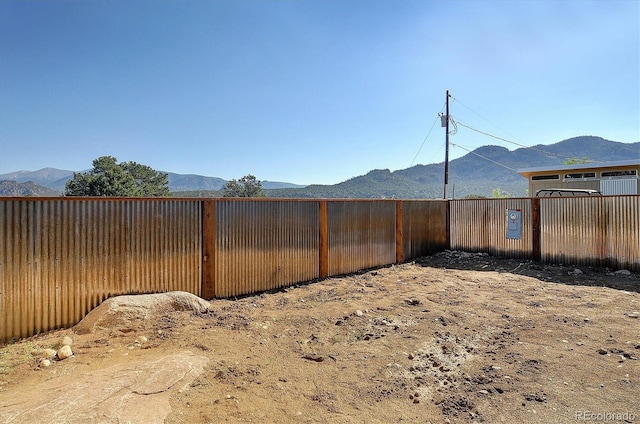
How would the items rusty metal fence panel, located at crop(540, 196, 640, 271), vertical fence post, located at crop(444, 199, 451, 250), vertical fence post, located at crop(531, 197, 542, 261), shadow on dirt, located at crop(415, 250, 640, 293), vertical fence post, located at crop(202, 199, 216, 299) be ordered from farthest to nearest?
vertical fence post, located at crop(444, 199, 451, 250), vertical fence post, located at crop(531, 197, 542, 261), rusty metal fence panel, located at crop(540, 196, 640, 271), shadow on dirt, located at crop(415, 250, 640, 293), vertical fence post, located at crop(202, 199, 216, 299)

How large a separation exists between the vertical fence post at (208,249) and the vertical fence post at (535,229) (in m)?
7.53

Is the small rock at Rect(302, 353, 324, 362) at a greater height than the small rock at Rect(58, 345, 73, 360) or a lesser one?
lesser

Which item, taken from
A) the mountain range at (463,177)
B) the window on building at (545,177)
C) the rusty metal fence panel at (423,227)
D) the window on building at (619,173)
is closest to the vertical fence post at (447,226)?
the rusty metal fence panel at (423,227)

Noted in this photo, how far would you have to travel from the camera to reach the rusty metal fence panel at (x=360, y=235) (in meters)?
7.22

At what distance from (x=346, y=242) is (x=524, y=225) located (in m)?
4.73

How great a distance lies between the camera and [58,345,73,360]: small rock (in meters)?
3.32

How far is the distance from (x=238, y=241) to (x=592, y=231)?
753 centimetres

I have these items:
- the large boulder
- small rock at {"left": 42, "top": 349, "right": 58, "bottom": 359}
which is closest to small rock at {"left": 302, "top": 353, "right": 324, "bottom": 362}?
the large boulder

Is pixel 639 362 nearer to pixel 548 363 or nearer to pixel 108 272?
pixel 548 363

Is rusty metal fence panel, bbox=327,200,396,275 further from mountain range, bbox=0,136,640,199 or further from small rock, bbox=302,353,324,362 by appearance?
mountain range, bbox=0,136,640,199

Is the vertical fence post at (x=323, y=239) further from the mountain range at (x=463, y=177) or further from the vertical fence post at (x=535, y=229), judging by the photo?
the mountain range at (x=463, y=177)

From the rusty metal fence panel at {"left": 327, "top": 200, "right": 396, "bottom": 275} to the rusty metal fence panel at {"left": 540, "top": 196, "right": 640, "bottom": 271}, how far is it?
367 centimetres

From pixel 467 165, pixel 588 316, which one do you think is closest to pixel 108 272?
pixel 588 316

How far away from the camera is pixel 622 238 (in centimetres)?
722
